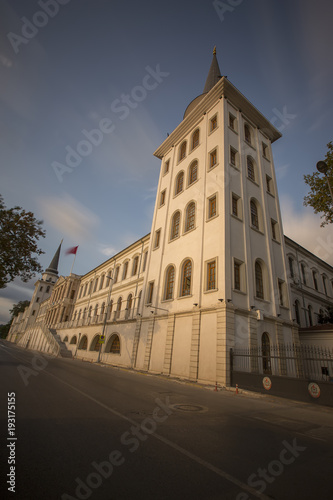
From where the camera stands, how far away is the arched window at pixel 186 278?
16984 millimetres

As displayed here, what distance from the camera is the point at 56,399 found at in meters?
6.12

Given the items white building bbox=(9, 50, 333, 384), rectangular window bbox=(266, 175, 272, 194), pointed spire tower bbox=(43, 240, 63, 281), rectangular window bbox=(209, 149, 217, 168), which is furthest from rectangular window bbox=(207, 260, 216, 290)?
pointed spire tower bbox=(43, 240, 63, 281)

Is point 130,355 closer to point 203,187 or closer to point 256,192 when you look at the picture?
point 203,187

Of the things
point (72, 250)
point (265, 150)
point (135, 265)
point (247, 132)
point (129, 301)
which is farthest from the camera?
point (72, 250)

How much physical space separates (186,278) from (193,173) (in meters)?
10.6

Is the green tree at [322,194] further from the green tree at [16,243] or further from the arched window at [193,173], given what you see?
the green tree at [16,243]

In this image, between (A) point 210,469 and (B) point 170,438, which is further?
(B) point 170,438

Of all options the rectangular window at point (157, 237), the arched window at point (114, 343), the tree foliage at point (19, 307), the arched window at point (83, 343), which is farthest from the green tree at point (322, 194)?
the tree foliage at point (19, 307)

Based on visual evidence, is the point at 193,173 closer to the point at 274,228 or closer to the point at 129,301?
the point at 274,228

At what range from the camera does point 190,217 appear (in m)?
20.0

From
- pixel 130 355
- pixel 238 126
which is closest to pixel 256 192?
pixel 238 126

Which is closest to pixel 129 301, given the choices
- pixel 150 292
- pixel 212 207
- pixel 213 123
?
pixel 150 292

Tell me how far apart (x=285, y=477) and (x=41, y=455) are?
3015mm

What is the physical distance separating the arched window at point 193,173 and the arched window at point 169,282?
828 centimetres
